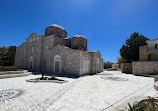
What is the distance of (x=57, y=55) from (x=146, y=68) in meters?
18.0

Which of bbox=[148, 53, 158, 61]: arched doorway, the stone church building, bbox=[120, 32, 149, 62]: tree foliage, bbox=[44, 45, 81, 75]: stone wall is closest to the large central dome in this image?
the stone church building

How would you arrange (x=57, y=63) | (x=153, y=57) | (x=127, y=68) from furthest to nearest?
(x=127, y=68) → (x=153, y=57) → (x=57, y=63)

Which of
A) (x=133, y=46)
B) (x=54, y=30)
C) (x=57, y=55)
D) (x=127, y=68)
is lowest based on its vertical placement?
(x=127, y=68)

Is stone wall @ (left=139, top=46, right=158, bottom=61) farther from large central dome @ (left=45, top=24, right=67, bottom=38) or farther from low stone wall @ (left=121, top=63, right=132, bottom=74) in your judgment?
large central dome @ (left=45, top=24, right=67, bottom=38)

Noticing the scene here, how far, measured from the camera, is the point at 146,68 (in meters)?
16.2

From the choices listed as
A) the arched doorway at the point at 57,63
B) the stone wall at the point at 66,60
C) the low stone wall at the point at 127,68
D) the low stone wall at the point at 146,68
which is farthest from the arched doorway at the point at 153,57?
the arched doorway at the point at 57,63

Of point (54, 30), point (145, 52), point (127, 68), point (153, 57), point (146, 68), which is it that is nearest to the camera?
point (146, 68)

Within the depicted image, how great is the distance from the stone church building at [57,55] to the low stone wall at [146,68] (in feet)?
27.2

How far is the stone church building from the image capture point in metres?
15.7

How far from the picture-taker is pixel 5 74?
1286 cm

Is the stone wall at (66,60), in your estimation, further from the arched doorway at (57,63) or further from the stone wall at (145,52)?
the stone wall at (145,52)

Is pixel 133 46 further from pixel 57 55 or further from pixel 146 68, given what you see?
pixel 57 55

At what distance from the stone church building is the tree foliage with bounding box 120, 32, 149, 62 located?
10118 mm

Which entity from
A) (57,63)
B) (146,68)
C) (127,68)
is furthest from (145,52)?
(57,63)
